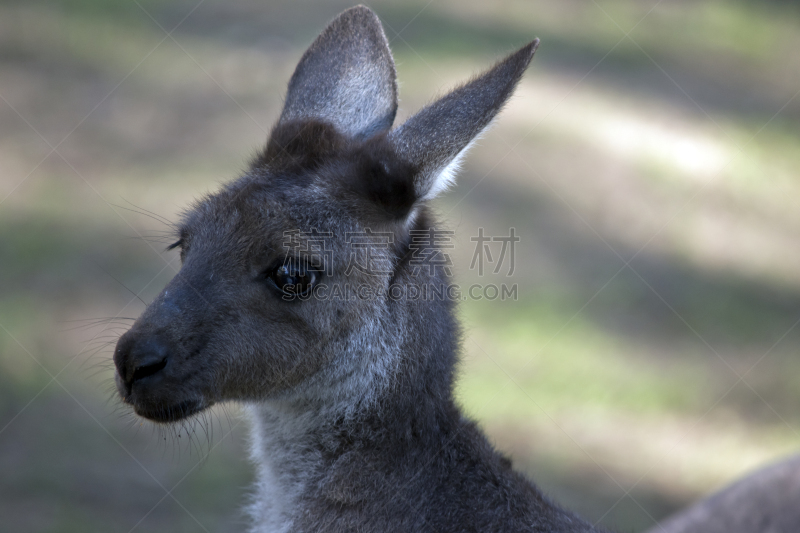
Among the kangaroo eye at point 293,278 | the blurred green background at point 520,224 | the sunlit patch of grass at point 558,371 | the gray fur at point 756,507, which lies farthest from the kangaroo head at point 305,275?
the sunlit patch of grass at point 558,371

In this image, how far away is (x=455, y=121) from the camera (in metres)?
3.37

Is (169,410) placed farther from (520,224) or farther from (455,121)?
(520,224)

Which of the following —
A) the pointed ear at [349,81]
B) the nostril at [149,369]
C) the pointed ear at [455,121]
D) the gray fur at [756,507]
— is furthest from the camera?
the pointed ear at [349,81]

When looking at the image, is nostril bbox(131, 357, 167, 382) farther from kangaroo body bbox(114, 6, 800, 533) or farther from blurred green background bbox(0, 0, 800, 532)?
blurred green background bbox(0, 0, 800, 532)

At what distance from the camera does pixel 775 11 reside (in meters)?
12.1

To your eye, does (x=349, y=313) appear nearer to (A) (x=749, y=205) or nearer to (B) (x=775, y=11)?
(A) (x=749, y=205)

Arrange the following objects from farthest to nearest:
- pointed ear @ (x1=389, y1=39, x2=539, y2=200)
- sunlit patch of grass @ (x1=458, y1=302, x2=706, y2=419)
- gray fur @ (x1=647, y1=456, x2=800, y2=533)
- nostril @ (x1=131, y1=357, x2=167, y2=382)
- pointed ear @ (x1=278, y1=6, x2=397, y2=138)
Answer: sunlit patch of grass @ (x1=458, y1=302, x2=706, y2=419) < pointed ear @ (x1=278, y1=6, x2=397, y2=138) < gray fur @ (x1=647, y1=456, x2=800, y2=533) < nostril @ (x1=131, y1=357, x2=167, y2=382) < pointed ear @ (x1=389, y1=39, x2=539, y2=200)

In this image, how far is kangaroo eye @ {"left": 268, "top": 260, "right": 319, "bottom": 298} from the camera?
144 inches

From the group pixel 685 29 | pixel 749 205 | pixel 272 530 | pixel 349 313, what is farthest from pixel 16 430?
pixel 685 29

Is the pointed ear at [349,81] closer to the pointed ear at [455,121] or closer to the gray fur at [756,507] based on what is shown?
the pointed ear at [455,121]

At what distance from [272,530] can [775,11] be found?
38.9ft

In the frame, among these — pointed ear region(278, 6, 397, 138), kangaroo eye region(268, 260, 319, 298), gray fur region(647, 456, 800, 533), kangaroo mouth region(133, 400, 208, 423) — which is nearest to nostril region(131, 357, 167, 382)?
kangaroo mouth region(133, 400, 208, 423)

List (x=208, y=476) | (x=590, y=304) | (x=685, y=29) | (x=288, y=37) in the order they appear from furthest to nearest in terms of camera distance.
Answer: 1. (x=685, y=29)
2. (x=288, y=37)
3. (x=590, y=304)
4. (x=208, y=476)

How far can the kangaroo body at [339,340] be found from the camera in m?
3.55
